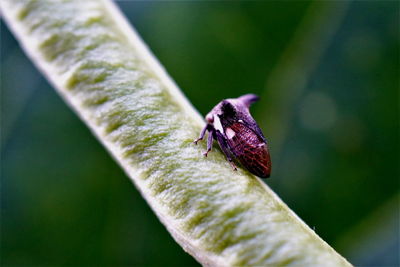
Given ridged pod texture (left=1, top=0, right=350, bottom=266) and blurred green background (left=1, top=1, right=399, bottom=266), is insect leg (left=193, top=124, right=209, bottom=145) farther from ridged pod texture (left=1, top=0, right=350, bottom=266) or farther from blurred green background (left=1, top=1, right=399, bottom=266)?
blurred green background (left=1, top=1, right=399, bottom=266)

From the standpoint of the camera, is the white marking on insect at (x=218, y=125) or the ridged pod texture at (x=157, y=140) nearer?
the ridged pod texture at (x=157, y=140)

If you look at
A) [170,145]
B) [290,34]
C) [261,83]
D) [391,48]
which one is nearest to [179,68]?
[261,83]

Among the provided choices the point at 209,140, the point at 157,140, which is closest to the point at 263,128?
the point at 209,140

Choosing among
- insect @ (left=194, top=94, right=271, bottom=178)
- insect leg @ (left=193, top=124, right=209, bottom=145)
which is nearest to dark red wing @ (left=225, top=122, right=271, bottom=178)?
insect @ (left=194, top=94, right=271, bottom=178)

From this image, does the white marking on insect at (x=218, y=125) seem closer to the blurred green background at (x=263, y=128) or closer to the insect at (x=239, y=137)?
the insect at (x=239, y=137)

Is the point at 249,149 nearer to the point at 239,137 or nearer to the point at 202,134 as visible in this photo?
the point at 239,137

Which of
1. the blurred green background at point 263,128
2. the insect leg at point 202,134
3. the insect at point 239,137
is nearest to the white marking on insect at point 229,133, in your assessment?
the insect at point 239,137

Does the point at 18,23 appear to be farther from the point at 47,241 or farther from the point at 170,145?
the point at 47,241
